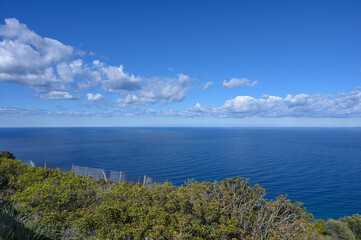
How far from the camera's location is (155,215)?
7.30m

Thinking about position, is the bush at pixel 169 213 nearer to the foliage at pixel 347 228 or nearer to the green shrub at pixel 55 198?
the green shrub at pixel 55 198

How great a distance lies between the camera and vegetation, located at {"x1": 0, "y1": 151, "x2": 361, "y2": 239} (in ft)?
21.9

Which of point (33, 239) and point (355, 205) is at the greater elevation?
point (33, 239)

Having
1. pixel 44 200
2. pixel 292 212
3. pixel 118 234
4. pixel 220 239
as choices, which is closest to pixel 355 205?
pixel 292 212

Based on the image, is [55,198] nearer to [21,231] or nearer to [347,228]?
[21,231]

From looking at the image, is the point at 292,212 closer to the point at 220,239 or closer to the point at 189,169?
the point at 220,239

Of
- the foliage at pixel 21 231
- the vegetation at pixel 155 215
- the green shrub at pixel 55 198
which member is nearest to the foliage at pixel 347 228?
the vegetation at pixel 155 215

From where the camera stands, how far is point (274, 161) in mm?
61625

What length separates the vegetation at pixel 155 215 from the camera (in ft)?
21.9

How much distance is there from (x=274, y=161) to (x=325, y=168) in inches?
512

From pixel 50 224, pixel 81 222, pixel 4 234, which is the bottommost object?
pixel 50 224

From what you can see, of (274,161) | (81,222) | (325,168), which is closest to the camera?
(81,222)

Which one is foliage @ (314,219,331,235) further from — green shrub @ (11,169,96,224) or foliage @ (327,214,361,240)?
green shrub @ (11,169,96,224)

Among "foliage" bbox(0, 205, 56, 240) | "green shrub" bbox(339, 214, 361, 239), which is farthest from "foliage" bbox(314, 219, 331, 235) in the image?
"foliage" bbox(0, 205, 56, 240)
